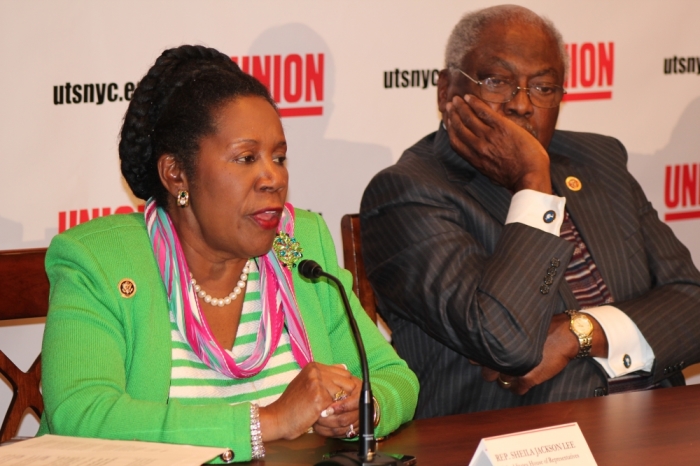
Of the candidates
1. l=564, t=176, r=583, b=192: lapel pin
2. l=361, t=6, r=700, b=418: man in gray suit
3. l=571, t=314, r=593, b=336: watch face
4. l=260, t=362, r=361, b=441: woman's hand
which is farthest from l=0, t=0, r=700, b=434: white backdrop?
l=260, t=362, r=361, b=441: woman's hand

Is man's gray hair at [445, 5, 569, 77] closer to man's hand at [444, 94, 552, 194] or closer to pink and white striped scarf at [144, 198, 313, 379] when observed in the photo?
man's hand at [444, 94, 552, 194]

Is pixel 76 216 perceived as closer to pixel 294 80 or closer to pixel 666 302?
pixel 294 80

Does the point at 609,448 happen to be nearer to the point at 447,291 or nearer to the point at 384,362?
the point at 384,362

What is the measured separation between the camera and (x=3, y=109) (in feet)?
9.91

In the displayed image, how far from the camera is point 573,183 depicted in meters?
3.04

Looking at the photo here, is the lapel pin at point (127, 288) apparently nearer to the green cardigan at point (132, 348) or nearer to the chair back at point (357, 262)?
the green cardigan at point (132, 348)

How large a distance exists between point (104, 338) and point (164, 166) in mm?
474

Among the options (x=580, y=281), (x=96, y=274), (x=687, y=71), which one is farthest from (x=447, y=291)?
(x=687, y=71)

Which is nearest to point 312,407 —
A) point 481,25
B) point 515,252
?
point 515,252

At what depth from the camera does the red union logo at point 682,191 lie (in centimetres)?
421

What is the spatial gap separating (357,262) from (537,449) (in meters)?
1.35

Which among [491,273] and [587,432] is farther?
[491,273]

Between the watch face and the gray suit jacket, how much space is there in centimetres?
10

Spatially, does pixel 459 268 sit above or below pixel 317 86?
below
